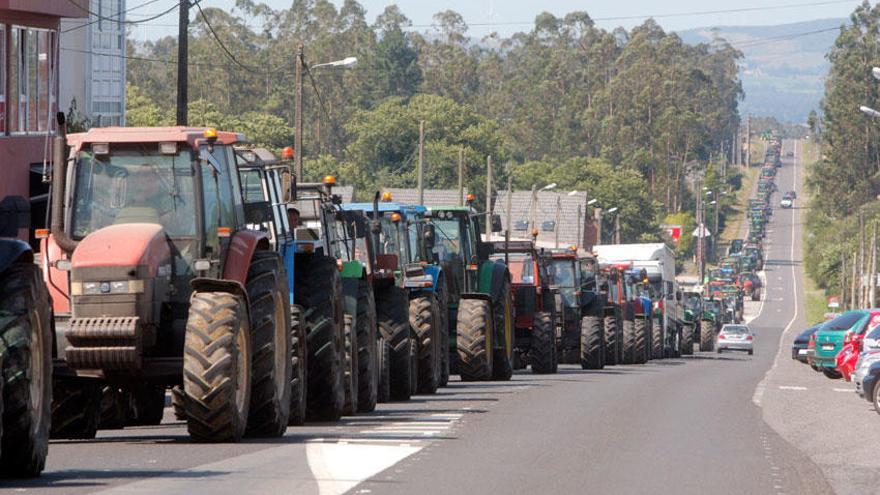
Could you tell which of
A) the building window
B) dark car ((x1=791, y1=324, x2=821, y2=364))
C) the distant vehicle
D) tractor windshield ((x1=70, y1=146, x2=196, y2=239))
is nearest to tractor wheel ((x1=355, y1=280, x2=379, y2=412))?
tractor windshield ((x1=70, y1=146, x2=196, y2=239))

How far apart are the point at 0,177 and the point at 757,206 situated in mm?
163745

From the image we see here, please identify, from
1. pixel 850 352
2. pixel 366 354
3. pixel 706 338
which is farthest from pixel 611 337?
pixel 706 338

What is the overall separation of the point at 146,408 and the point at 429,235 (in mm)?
8713

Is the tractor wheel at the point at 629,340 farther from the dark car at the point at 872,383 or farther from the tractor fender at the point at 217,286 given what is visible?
the tractor fender at the point at 217,286

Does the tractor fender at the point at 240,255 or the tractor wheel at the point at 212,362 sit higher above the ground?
the tractor fender at the point at 240,255

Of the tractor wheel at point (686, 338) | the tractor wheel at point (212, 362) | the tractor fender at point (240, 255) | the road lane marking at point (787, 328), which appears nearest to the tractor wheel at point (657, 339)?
the road lane marking at point (787, 328)

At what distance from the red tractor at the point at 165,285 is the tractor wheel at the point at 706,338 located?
5731 centimetres

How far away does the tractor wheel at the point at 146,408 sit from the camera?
63.5 feet

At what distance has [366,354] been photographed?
71.0 ft

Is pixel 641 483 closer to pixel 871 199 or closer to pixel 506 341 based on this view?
pixel 506 341

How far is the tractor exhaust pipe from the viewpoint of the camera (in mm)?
15961

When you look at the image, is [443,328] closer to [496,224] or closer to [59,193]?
[496,224]

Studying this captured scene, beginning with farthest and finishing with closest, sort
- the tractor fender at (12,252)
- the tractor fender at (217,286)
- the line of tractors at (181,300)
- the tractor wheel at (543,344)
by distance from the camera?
1. the tractor wheel at (543,344)
2. the tractor fender at (217,286)
3. the line of tractors at (181,300)
4. the tractor fender at (12,252)

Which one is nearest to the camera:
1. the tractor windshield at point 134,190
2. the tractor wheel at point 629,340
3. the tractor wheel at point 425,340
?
the tractor windshield at point 134,190
